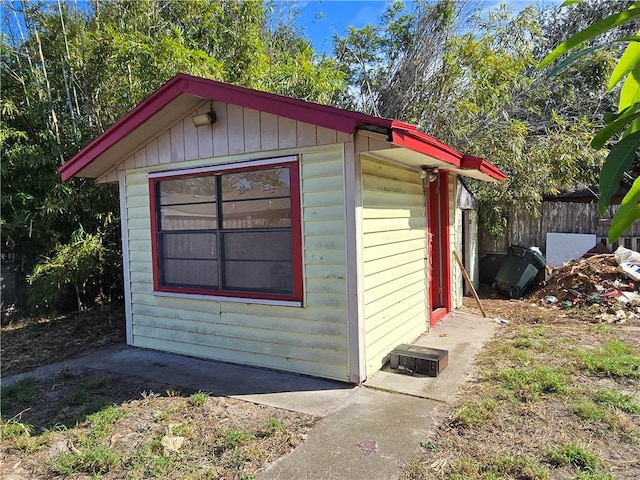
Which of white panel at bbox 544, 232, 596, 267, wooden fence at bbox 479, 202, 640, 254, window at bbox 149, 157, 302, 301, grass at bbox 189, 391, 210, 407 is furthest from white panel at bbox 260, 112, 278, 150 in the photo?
white panel at bbox 544, 232, 596, 267

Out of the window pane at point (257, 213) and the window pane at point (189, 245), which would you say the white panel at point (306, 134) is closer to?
the window pane at point (257, 213)

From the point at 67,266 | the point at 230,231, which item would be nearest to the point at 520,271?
the point at 230,231

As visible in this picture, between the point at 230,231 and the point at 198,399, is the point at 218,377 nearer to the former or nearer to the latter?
the point at 198,399

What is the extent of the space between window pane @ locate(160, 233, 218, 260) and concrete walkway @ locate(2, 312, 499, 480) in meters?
1.16

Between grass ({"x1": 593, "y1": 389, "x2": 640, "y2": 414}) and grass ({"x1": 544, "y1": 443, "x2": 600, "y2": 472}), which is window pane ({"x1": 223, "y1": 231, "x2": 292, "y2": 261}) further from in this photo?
grass ({"x1": 593, "y1": 389, "x2": 640, "y2": 414})

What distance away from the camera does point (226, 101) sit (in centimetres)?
423

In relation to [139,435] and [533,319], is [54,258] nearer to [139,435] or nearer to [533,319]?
[139,435]

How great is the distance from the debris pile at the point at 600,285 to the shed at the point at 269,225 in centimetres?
291

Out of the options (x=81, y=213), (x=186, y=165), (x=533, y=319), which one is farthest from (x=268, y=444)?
(x=81, y=213)

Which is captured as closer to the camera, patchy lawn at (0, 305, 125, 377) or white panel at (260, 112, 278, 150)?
white panel at (260, 112, 278, 150)

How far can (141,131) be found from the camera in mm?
4891

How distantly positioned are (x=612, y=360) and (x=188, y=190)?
4715 millimetres

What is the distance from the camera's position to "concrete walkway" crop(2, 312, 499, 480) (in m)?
2.77

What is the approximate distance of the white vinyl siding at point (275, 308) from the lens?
4043 mm
